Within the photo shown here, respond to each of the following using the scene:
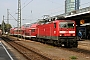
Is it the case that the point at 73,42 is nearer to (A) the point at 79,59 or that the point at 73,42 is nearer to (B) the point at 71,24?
(B) the point at 71,24

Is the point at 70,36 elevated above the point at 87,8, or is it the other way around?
the point at 87,8

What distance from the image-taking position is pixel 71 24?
30.1m

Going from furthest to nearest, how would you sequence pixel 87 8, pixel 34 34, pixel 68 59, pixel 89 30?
pixel 89 30 < pixel 34 34 < pixel 87 8 < pixel 68 59

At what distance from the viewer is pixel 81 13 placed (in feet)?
156

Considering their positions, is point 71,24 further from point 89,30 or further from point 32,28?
point 89,30

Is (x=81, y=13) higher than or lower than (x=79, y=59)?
higher

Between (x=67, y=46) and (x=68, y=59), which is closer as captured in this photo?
(x=68, y=59)

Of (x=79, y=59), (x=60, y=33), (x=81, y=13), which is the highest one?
(x=81, y=13)

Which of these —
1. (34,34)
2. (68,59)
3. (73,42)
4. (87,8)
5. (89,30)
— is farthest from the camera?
A: (89,30)

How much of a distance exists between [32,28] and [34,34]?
2.45 metres

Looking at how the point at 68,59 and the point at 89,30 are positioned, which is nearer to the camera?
the point at 68,59

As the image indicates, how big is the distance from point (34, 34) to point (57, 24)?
23235 mm

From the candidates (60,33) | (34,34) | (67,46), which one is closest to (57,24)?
(60,33)

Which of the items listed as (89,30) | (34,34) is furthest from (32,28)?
(89,30)
